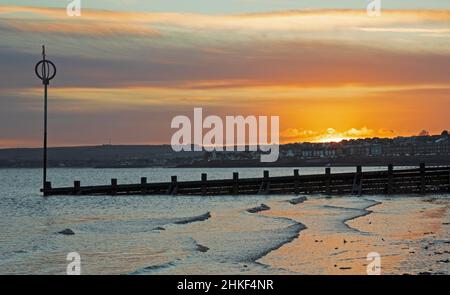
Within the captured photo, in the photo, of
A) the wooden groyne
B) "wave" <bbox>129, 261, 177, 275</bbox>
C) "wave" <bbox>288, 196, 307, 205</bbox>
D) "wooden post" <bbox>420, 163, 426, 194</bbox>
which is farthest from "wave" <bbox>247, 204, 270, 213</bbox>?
"wave" <bbox>129, 261, 177, 275</bbox>

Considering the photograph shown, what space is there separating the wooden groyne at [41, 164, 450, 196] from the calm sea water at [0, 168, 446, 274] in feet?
13.7

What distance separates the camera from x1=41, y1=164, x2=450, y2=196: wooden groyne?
52250 mm

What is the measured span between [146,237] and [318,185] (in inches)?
1084

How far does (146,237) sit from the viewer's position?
27.7 meters

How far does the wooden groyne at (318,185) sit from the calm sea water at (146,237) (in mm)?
→ 4167

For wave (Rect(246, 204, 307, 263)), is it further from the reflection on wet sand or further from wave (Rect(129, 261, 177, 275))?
wave (Rect(129, 261, 177, 275))

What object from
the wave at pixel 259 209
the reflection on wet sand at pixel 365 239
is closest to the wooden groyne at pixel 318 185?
the wave at pixel 259 209

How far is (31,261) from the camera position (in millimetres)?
21641

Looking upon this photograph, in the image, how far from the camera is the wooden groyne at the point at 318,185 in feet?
171

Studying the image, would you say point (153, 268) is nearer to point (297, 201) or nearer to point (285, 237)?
point (285, 237)

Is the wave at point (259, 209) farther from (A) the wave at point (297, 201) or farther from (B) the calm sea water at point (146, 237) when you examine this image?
(A) the wave at point (297, 201)

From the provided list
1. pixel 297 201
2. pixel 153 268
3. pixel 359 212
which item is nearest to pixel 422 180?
pixel 297 201
